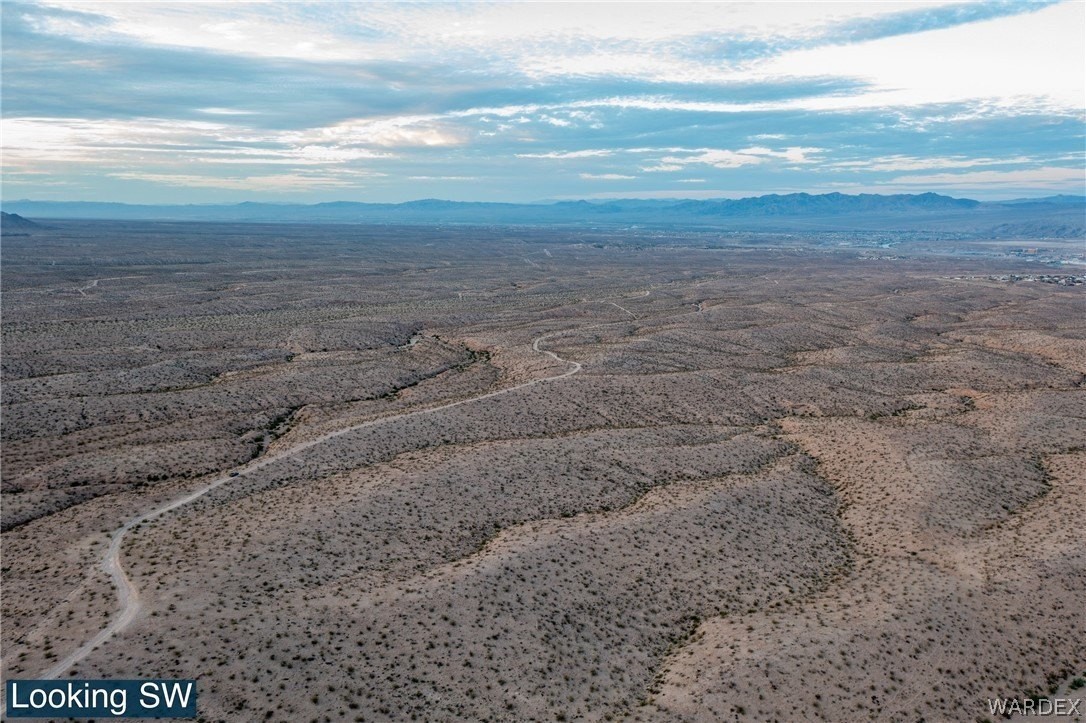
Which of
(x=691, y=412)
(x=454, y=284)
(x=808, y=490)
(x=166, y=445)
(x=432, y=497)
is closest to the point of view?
(x=432, y=497)

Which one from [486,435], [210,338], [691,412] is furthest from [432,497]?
[210,338]

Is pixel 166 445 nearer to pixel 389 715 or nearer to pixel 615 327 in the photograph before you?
pixel 389 715

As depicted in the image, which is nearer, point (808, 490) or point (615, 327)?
point (808, 490)

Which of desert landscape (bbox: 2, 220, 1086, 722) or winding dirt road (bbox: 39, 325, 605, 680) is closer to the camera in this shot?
winding dirt road (bbox: 39, 325, 605, 680)

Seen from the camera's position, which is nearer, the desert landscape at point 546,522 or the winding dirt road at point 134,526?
the winding dirt road at point 134,526
